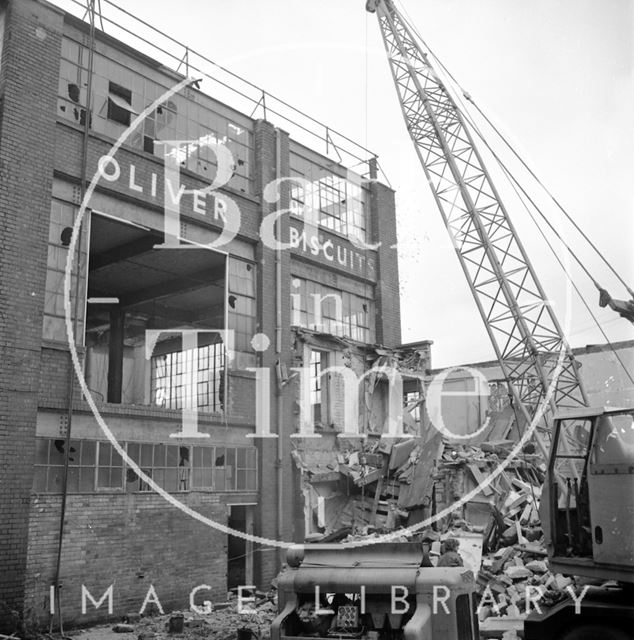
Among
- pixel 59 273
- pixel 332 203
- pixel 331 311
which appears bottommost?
pixel 59 273

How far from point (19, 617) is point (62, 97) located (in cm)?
1042

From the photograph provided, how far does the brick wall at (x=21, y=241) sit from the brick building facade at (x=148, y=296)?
33mm

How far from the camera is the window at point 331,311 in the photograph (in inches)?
840

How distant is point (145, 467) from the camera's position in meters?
16.0

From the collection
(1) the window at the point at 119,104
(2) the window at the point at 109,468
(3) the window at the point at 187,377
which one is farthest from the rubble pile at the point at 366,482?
(1) the window at the point at 119,104

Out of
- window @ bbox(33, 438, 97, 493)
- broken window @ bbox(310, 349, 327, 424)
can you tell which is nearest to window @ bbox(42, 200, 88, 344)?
window @ bbox(33, 438, 97, 493)

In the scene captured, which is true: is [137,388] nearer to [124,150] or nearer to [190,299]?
[190,299]

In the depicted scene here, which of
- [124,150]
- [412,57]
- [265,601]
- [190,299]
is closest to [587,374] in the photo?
[412,57]

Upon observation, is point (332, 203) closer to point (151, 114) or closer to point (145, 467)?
point (151, 114)

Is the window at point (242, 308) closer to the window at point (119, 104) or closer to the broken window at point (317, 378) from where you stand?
the broken window at point (317, 378)

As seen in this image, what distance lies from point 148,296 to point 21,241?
9.70 m

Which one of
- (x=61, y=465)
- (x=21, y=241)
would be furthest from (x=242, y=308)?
(x=61, y=465)

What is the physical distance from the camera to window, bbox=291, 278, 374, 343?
21.3m

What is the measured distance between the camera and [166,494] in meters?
16.3
